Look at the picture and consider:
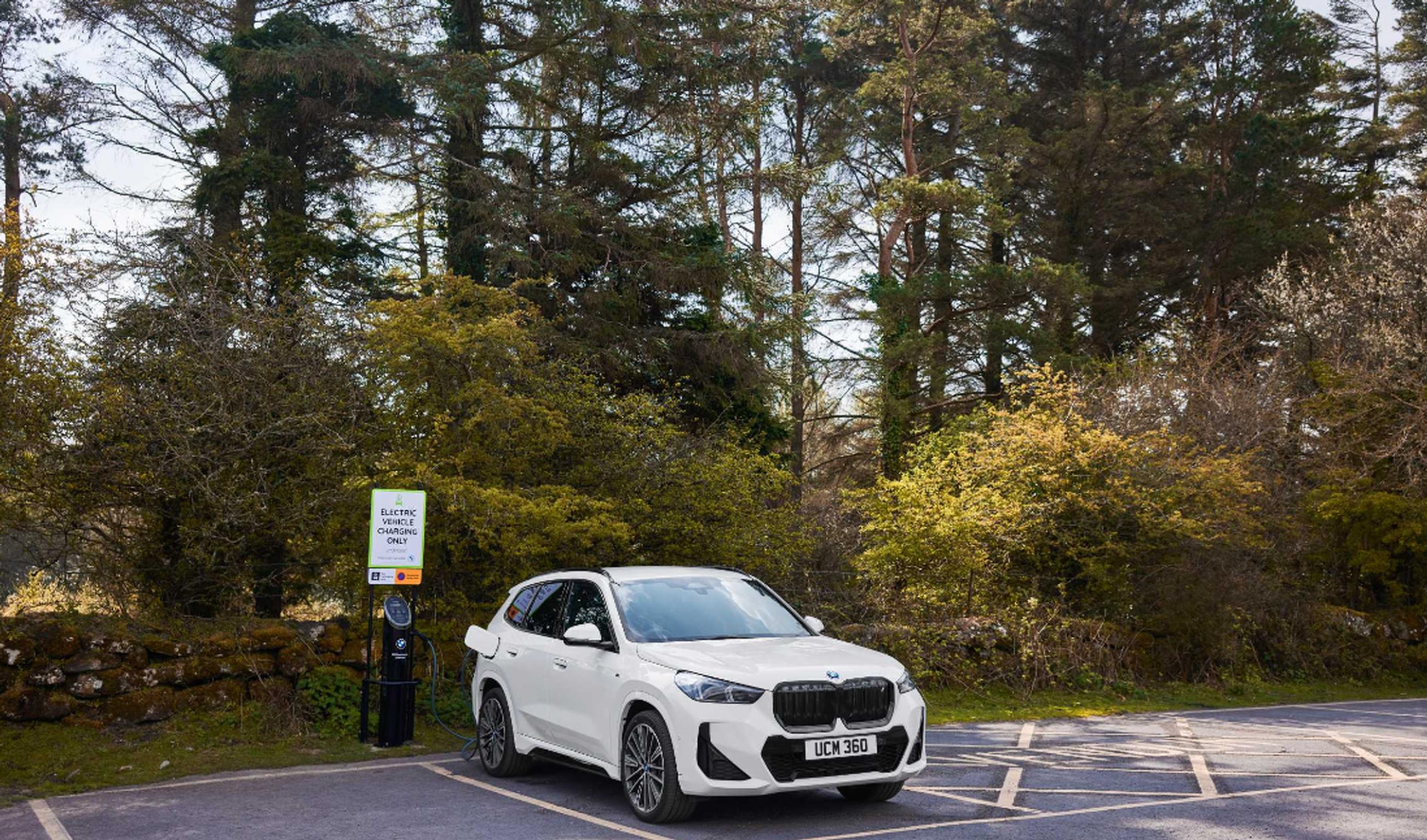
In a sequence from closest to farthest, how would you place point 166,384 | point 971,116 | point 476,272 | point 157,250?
point 166,384, point 157,250, point 476,272, point 971,116

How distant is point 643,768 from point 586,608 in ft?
5.30

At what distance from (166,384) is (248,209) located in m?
10.3

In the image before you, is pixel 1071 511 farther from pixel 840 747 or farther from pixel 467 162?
pixel 467 162

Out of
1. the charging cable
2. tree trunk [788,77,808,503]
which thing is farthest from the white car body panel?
tree trunk [788,77,808,503]

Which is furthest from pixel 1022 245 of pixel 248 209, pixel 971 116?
pixel 248 209

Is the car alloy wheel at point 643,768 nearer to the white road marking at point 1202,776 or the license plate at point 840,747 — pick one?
the license plate at point 840,747

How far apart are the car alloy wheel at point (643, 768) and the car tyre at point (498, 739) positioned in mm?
1815

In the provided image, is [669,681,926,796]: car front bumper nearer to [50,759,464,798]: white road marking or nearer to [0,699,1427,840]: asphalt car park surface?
[0,699,1427,840]: asphalt car park surface

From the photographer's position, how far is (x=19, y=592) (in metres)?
11.5

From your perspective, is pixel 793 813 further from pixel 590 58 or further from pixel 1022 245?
pixel 1022 245

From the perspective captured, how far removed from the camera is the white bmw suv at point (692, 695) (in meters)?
7.40

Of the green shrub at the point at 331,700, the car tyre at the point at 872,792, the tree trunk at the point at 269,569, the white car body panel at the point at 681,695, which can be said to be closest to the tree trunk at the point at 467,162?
the tree trunk at the point at 269,569

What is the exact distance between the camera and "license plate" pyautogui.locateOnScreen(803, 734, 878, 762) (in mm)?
7445

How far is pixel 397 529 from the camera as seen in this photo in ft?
36.1
